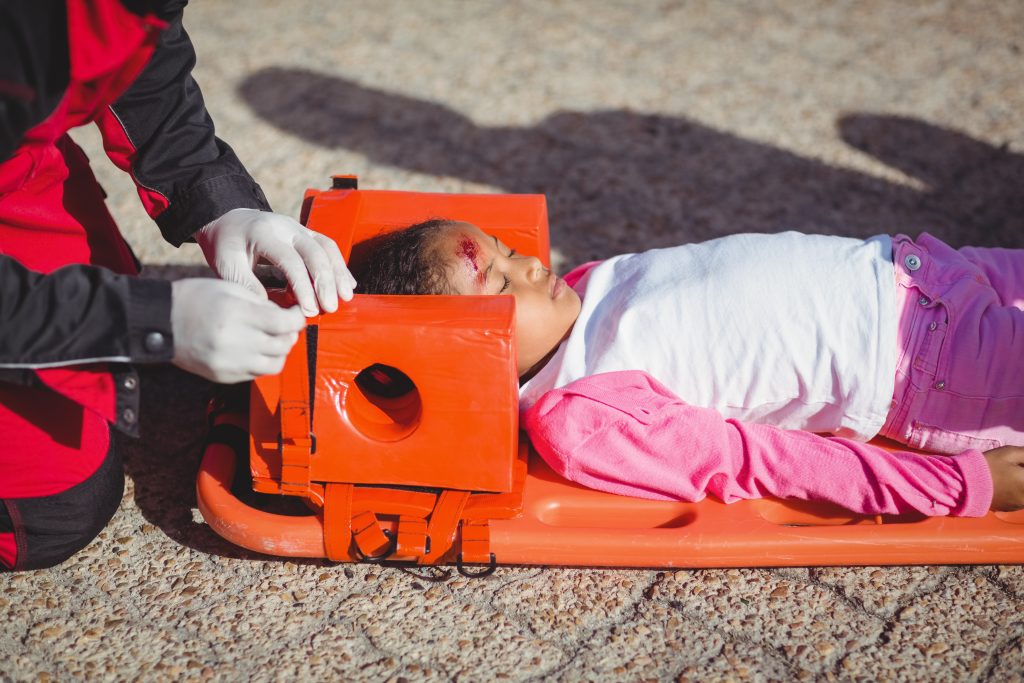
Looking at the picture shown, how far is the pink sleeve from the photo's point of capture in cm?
187

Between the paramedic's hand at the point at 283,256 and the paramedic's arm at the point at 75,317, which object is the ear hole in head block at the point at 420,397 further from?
the paramedic's arm at the point at 75,317

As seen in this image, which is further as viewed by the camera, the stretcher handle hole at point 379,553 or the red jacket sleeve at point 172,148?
the red jacket sleeve at point 172,148

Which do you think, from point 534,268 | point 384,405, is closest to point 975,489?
point 534,268

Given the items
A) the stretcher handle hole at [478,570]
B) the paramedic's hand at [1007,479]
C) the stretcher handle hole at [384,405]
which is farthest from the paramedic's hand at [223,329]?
the paramedic's hand at [1007,479]

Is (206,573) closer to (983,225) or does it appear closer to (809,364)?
(809,364)

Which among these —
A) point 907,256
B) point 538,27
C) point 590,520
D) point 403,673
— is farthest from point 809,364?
point 538,27

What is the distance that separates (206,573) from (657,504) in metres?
0.99

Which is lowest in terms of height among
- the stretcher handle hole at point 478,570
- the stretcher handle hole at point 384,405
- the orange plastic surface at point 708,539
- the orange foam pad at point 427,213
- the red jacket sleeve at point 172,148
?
the stretcher handle hole at point 478,570

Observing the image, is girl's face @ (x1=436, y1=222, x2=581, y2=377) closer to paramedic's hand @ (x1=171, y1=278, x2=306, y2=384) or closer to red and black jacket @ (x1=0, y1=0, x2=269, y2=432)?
paramedic's hand @ (x1=171, y1=278, x2=306, y2=384)

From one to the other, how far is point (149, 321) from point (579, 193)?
200 centimetres

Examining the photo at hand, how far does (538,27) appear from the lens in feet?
13.7

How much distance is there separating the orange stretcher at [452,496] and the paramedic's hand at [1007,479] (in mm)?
31

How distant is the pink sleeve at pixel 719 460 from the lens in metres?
1.87

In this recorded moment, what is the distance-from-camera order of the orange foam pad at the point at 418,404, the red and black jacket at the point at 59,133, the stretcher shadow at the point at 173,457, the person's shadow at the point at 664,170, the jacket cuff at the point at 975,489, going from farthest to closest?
the person's shadow at the point at 664,170, the stretcher shadow at the point at 173,457, the jacket cuff at the point at 975,489, the orange foam pad at the point at 418,404, the red and black jacket at the point at 59,133
